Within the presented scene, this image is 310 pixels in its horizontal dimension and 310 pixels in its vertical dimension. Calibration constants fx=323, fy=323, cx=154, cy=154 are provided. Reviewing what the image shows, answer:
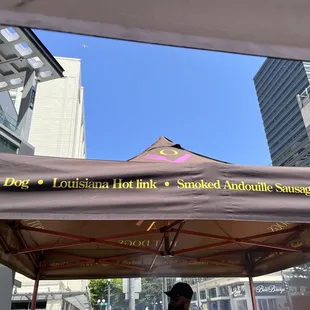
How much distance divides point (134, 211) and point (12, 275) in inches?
278

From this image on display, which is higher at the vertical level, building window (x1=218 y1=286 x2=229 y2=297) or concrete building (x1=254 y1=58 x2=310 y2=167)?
concrete building (x1=254 y1=58 x2=310 y2=167)

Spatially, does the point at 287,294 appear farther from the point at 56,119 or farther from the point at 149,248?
the point at 56,119

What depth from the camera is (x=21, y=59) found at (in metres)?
11.1

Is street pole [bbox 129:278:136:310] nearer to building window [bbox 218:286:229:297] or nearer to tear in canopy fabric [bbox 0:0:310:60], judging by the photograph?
building window [bbox 218:286:229:297]

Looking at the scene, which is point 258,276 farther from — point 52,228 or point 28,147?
point 28,147

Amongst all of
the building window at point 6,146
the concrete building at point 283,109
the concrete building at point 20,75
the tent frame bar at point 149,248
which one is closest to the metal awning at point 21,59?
the concrete building at point 20,75

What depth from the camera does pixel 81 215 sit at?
1607 mm

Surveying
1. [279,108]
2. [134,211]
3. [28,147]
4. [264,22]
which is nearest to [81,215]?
[134,211]

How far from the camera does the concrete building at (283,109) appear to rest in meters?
47.8

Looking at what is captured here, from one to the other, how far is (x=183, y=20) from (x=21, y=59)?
11.0 metres

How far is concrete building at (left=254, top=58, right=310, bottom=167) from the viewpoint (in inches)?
1882

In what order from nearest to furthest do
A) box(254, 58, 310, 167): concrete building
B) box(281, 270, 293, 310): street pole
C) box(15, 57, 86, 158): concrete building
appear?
box(281, 270, 293, 310): street pole → box(15, 57, 86, 158): concrete building → box(254, 58, 310, 167): concrete building

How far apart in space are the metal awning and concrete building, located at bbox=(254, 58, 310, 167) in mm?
36775

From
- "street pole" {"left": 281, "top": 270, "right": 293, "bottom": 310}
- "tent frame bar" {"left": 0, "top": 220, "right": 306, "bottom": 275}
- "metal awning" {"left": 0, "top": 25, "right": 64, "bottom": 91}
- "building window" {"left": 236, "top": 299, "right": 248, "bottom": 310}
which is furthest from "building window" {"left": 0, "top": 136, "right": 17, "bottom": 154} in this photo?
"street pole" {"left": 281, "top": 270, "right": 293, "bottom": 310}
